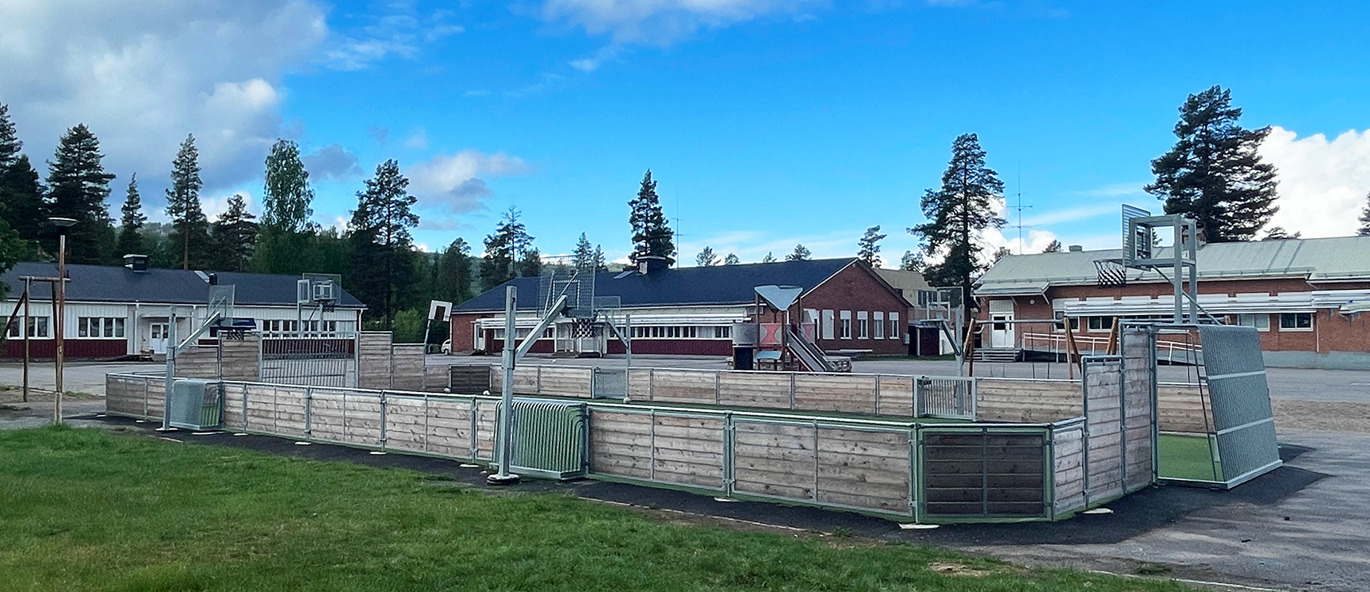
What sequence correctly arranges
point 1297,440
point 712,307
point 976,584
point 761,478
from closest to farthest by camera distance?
1. point 976,584
2. point 761,478
3. point 1297,440
4. point 712,307

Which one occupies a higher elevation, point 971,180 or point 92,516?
point 971,180

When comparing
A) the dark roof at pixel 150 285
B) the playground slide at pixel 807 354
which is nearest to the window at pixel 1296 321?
the playground slide at pixel 807 354

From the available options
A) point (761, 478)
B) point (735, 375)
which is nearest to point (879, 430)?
point (761, 478)

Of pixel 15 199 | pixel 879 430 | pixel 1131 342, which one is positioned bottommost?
pixel 879 430

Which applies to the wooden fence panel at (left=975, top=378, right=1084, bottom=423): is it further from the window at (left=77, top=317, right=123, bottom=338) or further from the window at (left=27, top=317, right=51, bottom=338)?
the window at (left=27, top=317, right=51, bottom=338)

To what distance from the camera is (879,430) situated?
12.3 m

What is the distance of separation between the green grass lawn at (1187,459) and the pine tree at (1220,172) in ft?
194

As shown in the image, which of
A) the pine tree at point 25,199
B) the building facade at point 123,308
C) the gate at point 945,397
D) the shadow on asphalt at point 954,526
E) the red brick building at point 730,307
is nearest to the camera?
the shadow on asphalt at point 954,526

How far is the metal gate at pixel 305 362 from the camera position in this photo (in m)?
30.8

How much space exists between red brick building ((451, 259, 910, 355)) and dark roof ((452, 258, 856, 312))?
63 mm

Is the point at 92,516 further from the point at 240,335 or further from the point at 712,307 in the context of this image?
the point at 712,307

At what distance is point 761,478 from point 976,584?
5080 mm

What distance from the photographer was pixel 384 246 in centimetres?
8888

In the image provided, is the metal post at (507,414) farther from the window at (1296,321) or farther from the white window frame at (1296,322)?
the window at (1296,321)
